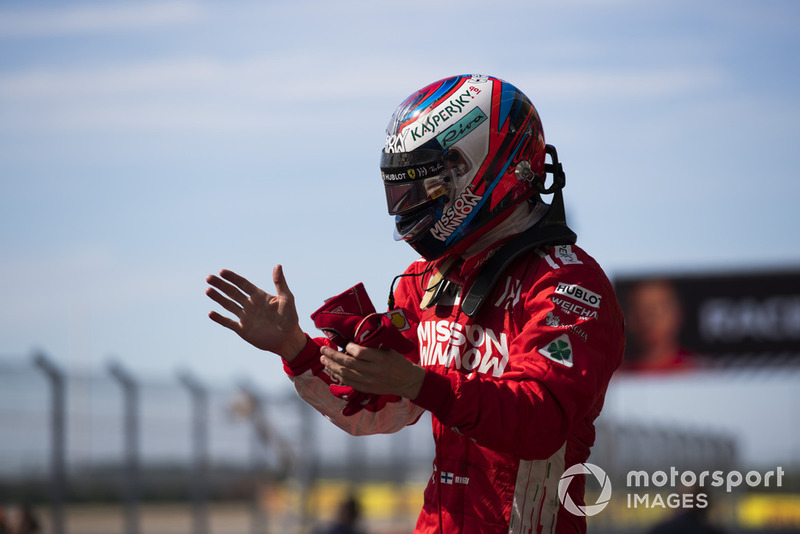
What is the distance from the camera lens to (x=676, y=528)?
8.43 meters

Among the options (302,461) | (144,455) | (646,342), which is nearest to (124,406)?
(144,455)

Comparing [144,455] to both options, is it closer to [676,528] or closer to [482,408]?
[676,528]

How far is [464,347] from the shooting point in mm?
3201

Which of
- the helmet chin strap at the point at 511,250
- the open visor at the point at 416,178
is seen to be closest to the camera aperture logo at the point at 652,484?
the helmet chin strap at the point at 511,250

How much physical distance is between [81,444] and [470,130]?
7.65 metres

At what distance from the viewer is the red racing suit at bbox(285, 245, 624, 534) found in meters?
2.67

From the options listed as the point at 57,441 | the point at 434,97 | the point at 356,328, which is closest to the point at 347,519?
the point at 57,441

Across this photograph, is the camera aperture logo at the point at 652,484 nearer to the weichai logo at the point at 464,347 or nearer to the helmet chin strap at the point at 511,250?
the weichai logo at the point at 464,347

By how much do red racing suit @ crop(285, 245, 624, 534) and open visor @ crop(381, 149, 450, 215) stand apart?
0.26 meters

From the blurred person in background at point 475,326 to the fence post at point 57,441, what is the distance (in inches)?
263

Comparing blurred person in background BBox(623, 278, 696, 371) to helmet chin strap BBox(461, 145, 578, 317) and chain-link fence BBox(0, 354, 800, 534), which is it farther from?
helmet chin strap BBox(461, 145, 578, 317)

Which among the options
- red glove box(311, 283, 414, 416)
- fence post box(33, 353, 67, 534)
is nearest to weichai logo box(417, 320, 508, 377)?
red glove box(311, 283, 414, 416)

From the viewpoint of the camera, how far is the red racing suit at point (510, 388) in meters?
2.67

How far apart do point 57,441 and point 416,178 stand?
23.9 feet
